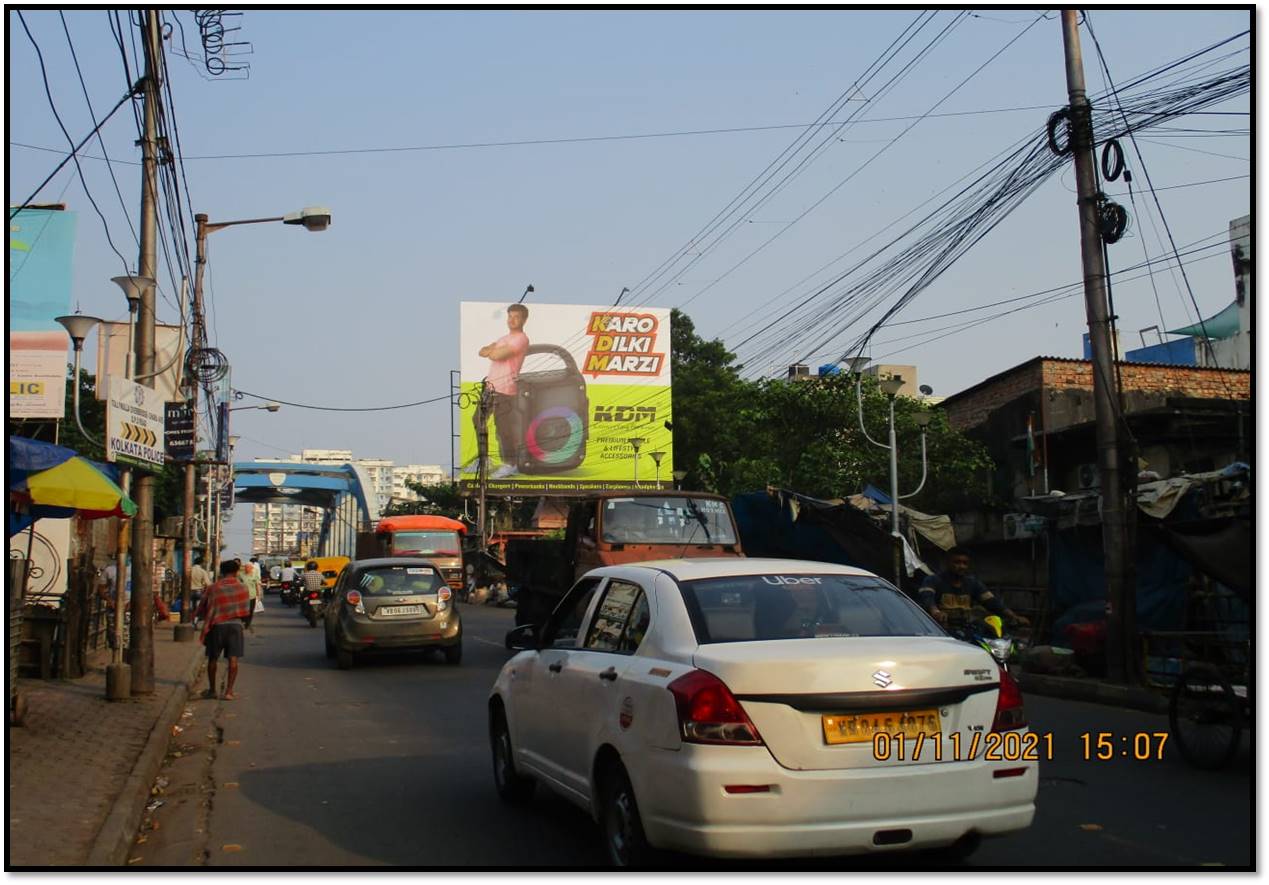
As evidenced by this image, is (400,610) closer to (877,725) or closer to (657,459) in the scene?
(877,725)

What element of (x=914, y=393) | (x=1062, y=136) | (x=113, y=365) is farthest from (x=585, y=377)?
(x=1062, y=136)

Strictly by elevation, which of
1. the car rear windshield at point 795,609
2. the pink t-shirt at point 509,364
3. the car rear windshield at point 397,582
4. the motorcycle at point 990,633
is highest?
the pink t-shirt at point 509,364

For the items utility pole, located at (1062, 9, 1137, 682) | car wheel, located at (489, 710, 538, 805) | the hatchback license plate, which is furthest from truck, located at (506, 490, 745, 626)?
car wheel, located at (489, 710, 538, 805)

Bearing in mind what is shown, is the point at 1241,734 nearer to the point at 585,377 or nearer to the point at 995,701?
the point at 995,701

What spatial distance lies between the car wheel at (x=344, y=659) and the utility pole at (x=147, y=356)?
418cm

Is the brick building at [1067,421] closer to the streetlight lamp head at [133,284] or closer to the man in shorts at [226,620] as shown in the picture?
the man in shorts at [226,620]

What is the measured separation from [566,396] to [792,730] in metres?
49.2

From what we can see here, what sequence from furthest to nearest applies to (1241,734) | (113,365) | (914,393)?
(914,393)
(113,365)
(1241,734)

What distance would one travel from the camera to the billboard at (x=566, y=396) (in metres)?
53.2

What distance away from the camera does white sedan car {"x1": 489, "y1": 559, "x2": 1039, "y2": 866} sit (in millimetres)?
5035

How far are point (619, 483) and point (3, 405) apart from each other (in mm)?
45597

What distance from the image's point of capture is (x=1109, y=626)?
14.0 metres

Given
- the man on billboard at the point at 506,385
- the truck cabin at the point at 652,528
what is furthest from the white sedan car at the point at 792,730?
the man on billboard at the point at 506,385

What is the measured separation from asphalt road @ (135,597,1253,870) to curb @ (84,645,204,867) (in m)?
0.16
